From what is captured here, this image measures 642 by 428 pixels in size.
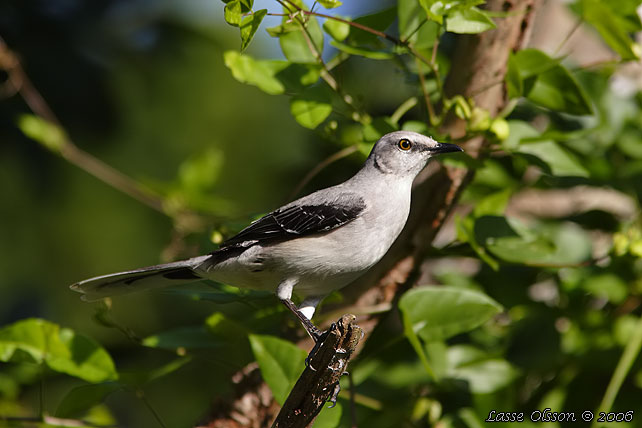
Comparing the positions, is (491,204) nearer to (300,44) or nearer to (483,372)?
(483,372)

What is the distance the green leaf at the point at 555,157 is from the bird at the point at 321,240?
1.41ft

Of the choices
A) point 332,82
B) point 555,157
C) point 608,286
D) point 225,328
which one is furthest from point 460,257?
point 225,328

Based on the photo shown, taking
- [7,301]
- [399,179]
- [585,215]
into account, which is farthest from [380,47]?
[7,301]

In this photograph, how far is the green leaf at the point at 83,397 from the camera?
2.52 m

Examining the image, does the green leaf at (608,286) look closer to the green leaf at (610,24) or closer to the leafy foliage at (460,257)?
the leafy foliage at (460,257)

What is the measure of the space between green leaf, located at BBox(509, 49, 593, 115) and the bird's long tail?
1384mm

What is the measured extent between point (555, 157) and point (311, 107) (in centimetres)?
100

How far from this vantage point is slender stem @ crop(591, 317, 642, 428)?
8.63 ft

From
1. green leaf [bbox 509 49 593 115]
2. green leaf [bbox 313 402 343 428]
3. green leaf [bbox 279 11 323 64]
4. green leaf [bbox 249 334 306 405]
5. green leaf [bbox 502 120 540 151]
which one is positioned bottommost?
green leaf [bbox 313 402 343 428]

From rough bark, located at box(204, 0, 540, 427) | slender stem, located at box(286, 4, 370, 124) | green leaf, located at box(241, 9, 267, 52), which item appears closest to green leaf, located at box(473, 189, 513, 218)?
rough bark, located at box(204, 0, 540, 427)

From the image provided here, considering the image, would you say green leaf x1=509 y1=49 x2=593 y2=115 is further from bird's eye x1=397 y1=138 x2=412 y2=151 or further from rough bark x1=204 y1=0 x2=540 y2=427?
bird's eye x1=397 y1=138 x2=412 y2=151

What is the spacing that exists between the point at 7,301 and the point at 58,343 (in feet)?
15.0

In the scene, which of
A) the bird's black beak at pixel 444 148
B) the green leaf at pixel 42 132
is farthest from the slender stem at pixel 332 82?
the green leaf at pixel 42 132

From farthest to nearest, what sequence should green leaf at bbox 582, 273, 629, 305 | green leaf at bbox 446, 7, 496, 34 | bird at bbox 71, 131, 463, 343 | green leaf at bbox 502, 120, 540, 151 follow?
green leaf at bbox 582, 273, 629, 305 → green leaf at bbox 502, 120, 540, 151 → bird at bbox 71, 131, 463, 343 → green leaf at bbox 446, 7, 496, 34
